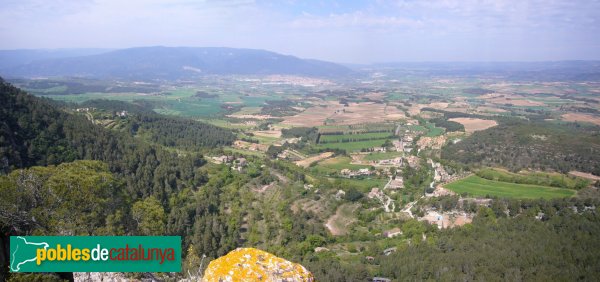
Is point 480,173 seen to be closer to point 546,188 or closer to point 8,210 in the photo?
point 546,188

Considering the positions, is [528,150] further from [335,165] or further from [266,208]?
[266,208]

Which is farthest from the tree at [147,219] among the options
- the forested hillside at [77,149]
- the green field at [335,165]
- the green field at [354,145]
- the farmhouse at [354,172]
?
the green field at [354,145]

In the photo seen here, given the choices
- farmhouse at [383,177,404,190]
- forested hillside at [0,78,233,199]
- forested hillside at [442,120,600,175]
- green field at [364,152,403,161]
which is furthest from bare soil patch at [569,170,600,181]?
forested hillside at [0,78,233,199]

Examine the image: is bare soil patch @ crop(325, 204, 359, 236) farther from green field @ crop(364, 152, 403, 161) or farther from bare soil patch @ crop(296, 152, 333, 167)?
green field @ crop(364, 152, 403, 161)

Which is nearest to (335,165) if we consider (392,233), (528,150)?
(392,233)

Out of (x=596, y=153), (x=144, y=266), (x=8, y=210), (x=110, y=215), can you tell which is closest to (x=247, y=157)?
(x=110, y=215)

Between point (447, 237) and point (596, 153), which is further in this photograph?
point (596, 153)

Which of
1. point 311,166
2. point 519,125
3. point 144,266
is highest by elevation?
point 144,266

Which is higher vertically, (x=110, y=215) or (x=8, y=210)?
(x=8, y=210)
